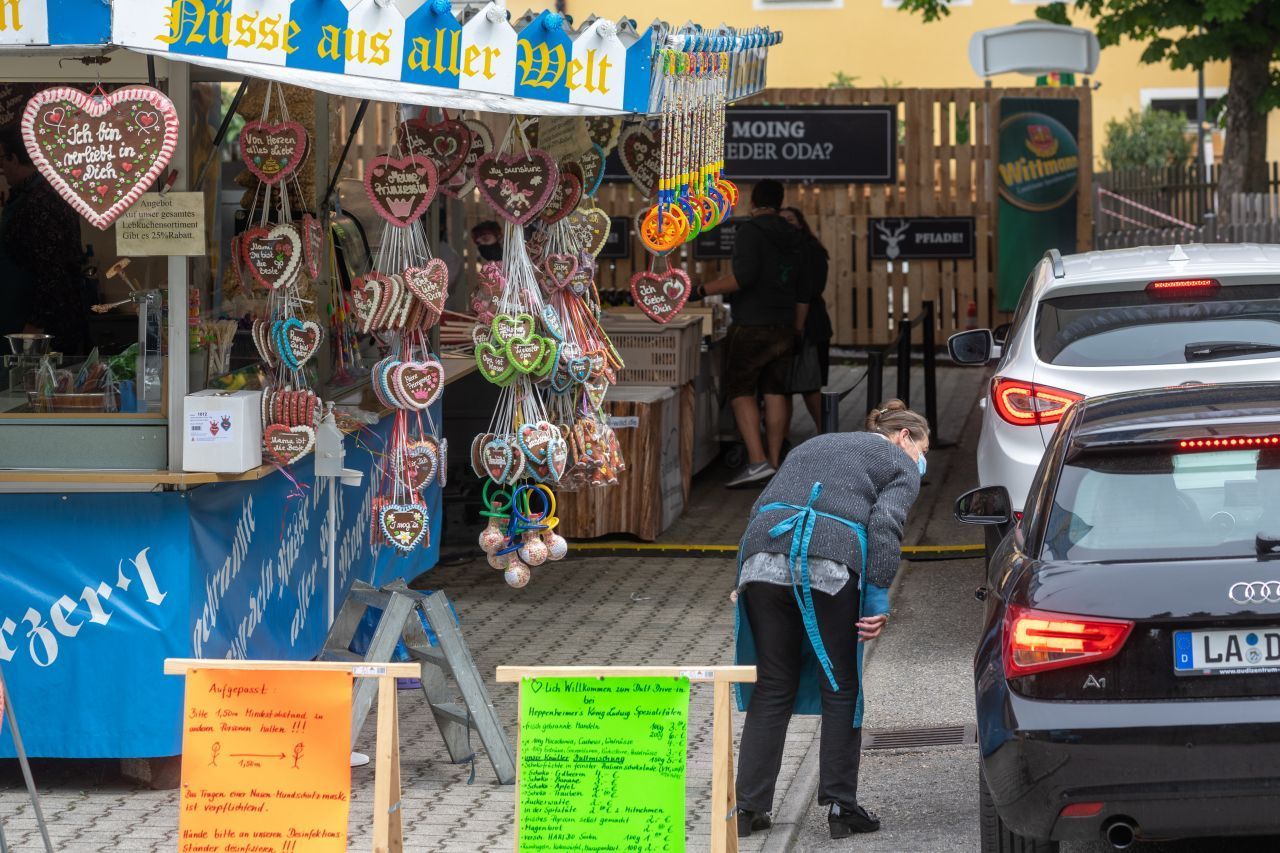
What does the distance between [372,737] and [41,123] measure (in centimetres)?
276

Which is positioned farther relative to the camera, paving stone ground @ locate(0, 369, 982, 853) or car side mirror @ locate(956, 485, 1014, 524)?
car side mirror @ locate(956, 485, 1014, 524)

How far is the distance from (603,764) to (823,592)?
3.90 feet

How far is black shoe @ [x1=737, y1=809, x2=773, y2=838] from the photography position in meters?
5.87

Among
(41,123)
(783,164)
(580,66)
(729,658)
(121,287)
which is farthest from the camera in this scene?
(783,164)

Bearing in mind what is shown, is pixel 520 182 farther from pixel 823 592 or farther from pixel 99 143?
pixel 823 592

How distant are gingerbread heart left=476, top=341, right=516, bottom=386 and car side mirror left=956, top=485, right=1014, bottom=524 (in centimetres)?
170

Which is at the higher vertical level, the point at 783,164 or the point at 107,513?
the point at 783,164

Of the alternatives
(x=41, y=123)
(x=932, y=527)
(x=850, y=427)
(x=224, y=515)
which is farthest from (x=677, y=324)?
(x=41, y=123)

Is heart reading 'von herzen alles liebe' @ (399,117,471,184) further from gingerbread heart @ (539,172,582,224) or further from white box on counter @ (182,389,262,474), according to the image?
white box on counter @ (182,389,262,474)

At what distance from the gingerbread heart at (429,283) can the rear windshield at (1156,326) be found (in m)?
2.49

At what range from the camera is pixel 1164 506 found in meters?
4.64

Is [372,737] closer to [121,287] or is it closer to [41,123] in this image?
[121,287]

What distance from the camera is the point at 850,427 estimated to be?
14.5 meters

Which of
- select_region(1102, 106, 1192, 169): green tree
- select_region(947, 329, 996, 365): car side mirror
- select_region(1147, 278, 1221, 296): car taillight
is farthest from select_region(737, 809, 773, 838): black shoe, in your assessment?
select_region(1102, 106, 1192, 169): green tree
